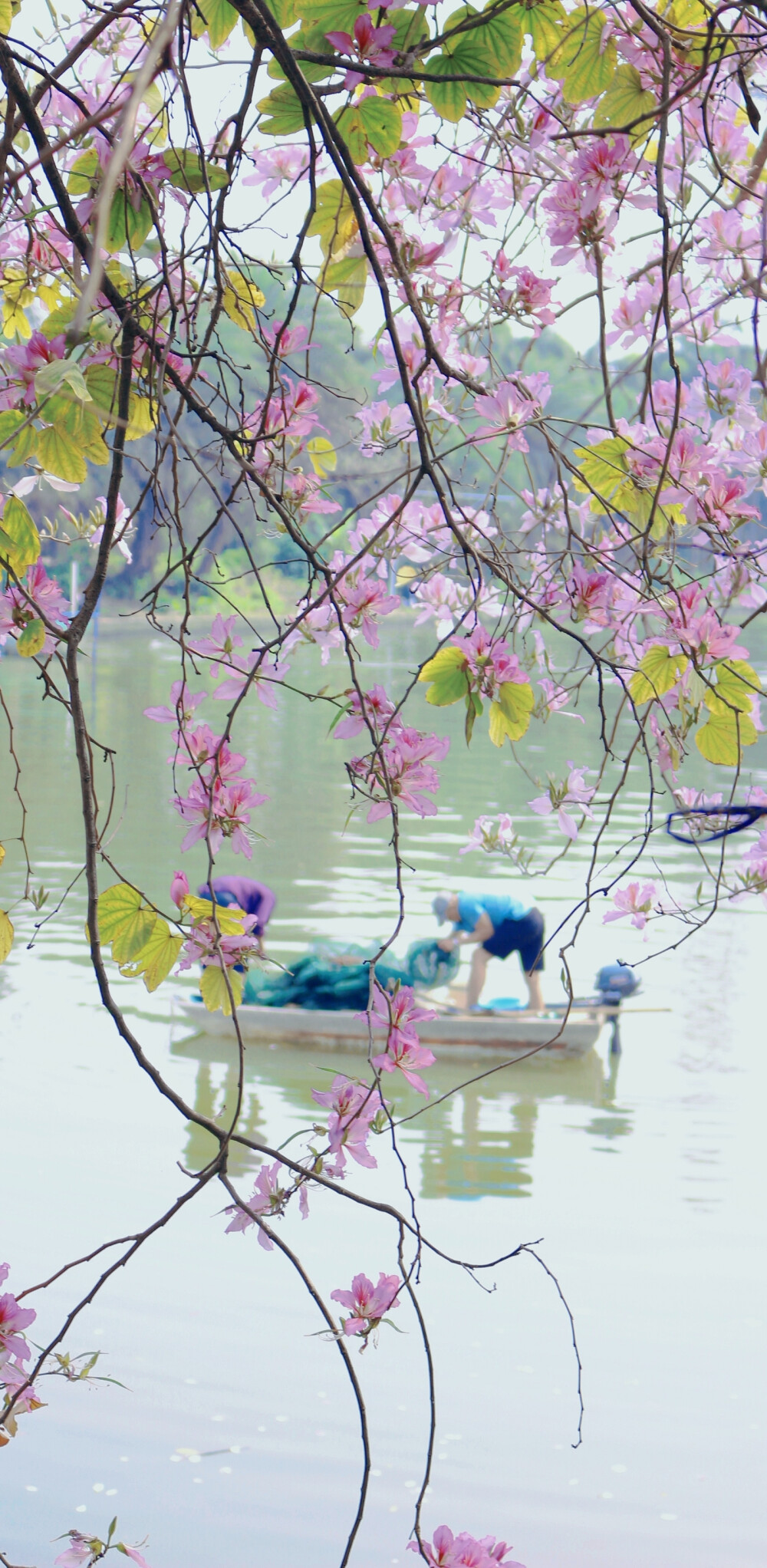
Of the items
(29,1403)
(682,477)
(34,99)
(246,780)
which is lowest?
(29,1403)

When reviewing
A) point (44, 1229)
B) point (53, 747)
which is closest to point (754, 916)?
point (44, 1229)

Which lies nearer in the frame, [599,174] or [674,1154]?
[599,174]

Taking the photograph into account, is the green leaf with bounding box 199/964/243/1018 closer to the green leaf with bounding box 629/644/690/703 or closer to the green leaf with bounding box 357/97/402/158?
the green leaf with bounding box 629/644/690/703

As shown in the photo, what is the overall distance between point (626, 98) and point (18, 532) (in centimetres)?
70

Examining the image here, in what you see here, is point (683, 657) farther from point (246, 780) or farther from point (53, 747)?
point (53, 747)

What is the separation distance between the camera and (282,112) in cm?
108

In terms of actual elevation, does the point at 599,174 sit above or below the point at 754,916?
above

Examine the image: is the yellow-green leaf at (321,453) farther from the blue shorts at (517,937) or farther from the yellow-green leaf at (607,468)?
the blue shorts at (517,937)

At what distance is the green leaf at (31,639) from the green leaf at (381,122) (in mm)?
462

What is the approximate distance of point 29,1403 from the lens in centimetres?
110

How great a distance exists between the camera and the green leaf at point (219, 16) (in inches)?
46.6

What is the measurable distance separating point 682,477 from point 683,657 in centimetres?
23

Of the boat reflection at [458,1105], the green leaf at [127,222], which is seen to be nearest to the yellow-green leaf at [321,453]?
the green leaf at [127,222]

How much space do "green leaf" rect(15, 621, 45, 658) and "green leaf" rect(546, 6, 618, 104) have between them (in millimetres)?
657
